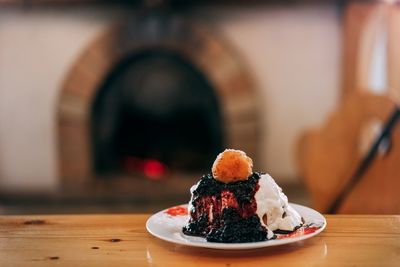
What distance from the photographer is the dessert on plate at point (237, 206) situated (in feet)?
2.73

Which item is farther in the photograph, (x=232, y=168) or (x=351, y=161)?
(x=351, y=161)

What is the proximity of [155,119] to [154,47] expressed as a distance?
1.27 feet

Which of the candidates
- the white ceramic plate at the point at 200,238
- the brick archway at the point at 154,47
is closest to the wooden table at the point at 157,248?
the white ceramic plate at the point at 200,238

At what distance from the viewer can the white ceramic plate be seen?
0.78 meters

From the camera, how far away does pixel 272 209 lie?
33.9 inches

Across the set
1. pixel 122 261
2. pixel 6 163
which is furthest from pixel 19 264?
pixel 6 163

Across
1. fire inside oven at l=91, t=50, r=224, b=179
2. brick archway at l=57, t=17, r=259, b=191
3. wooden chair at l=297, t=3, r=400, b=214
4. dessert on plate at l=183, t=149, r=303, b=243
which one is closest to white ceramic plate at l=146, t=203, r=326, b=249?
dessert on plate at l=183, t=149, r=303, b=243

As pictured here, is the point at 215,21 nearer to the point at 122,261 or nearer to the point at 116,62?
the point at 116,62

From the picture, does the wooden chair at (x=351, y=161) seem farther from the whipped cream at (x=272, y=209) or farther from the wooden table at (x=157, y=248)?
the whipped cream at (x=272, y=209)

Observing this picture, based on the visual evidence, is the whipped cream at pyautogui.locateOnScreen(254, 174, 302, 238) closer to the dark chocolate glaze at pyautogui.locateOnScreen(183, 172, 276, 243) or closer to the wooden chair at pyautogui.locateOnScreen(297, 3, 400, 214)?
the dark chocolate glaze at pyautogui.locateOnScreen(183, 172, 276, 243)

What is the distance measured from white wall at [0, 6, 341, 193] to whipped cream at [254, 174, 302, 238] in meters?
1.82

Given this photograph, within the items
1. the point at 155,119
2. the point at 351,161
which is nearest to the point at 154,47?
the point at 155,119

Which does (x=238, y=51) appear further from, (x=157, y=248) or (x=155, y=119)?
(x=157, y=248)

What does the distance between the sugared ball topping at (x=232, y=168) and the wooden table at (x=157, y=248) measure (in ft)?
0.38
